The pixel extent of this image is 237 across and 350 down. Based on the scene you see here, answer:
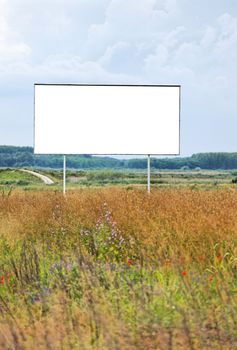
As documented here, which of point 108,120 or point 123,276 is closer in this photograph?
point 123,276

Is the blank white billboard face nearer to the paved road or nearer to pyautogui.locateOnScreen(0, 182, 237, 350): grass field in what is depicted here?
pyautogui.locateOnScreen(0, 182, 237, 350): grass field

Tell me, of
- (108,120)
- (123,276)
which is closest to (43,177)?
(108,120)

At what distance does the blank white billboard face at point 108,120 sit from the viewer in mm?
15000

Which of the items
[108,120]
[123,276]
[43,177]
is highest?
[108,120]

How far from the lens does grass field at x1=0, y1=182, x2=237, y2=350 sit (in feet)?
14.4

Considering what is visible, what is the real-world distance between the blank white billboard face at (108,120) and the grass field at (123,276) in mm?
2943

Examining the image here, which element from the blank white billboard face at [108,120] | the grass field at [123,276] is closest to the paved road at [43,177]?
the blank white billboard face at [108,120]

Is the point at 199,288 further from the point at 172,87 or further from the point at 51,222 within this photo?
the point at 172,87

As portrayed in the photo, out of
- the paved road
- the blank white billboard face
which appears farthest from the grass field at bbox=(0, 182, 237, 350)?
the paved road

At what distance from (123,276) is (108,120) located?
9.44 meters

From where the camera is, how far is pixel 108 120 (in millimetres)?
15000

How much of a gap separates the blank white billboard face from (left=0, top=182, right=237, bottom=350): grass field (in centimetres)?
294

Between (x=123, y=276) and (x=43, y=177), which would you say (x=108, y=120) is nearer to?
(x=123, y=276)

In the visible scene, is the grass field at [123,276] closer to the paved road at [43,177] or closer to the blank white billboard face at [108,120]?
the blank white billboard face at [108,120]
